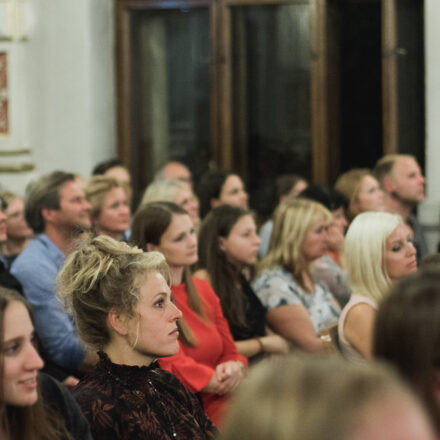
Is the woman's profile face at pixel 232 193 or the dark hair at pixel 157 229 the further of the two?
the woman's profile face at pixel 232 193

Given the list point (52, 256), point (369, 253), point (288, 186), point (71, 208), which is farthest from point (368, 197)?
point (369, 253)

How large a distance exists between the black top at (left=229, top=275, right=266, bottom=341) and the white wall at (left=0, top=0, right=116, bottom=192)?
2.84m

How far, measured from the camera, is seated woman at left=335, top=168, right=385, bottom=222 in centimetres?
565

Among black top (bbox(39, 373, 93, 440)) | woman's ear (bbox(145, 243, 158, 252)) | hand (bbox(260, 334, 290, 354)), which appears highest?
woman's ear (bbox(145, 243, 158, 252))

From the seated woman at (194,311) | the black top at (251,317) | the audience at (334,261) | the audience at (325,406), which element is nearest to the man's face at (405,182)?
the audience at (334,261)

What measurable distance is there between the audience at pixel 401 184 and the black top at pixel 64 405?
159 inches

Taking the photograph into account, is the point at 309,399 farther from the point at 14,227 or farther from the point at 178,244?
the point at 14,227

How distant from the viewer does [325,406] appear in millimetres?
906

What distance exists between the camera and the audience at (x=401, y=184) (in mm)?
5879

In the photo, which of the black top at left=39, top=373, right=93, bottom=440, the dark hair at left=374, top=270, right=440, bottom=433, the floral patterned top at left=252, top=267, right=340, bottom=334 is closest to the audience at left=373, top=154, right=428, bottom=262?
the floral patterned top at left=252, top=267, right=340, bottom=334

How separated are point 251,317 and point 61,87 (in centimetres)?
318

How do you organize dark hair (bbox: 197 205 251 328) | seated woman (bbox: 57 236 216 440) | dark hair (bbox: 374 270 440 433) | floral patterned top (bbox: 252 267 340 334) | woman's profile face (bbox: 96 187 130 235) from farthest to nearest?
woman's profile face (bbox: 96 187 130 235)
floral patterned top (bbox: 252 267 340 334)
dark hair (bbox: 197 205 251 328)
seated woman (bbox: 57 236 216 440)
dark hair (bbox: 374 270 440 433)

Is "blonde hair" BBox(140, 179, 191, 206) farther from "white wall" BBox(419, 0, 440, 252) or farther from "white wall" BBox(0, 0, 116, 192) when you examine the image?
"white wall" BBox(419, 0, 440, 252)

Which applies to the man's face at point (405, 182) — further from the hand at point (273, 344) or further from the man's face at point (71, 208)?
the man's face at point (71, 208)
